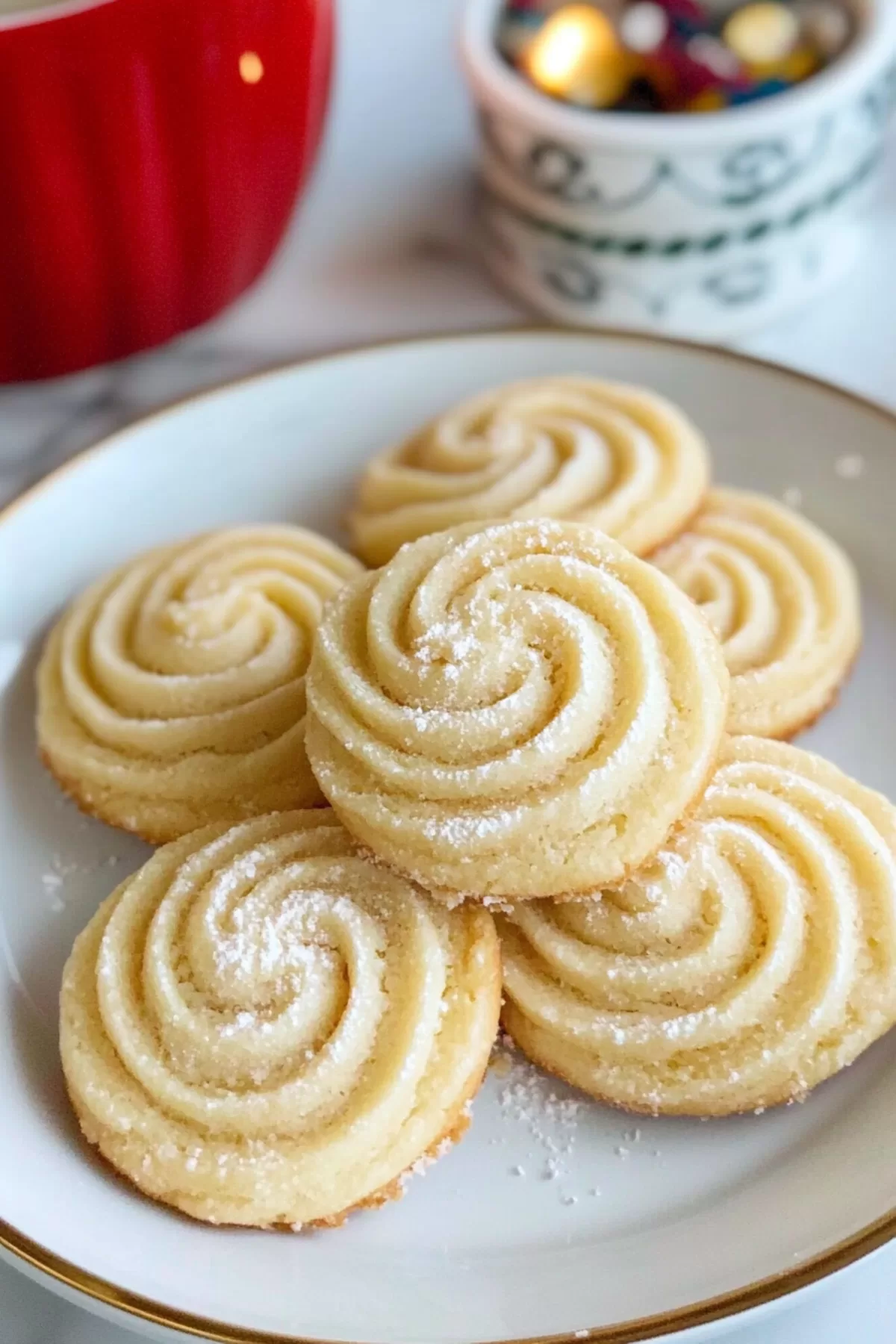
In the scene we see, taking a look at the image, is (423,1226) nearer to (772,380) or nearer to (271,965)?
(271,965)

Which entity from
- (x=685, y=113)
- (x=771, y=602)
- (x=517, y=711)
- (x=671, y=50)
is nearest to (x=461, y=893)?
(x=517, y=711)

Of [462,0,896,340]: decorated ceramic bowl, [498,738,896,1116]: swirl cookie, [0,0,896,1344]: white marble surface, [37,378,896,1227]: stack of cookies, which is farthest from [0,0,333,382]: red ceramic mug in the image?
[498,738,896,1116]: swirl cookie

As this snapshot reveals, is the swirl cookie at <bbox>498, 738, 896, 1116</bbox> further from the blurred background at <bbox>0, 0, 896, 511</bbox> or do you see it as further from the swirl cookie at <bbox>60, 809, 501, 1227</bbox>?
the blurred background at <bbox>0, 0, 896, 511</bbox>

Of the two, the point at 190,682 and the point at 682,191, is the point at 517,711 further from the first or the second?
the point at 682,191

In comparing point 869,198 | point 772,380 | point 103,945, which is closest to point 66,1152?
point 103,945

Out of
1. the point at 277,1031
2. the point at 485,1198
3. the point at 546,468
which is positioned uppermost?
the point at 546,468

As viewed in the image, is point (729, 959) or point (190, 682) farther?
point (190, 682)
